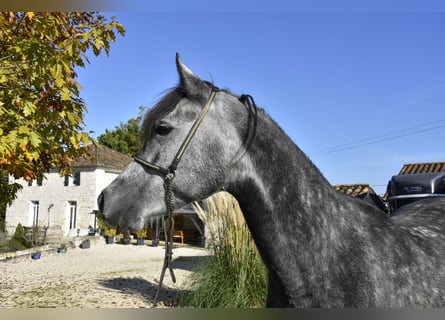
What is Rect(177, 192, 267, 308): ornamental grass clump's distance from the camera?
4816 millimetres

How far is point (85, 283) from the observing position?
9148mm

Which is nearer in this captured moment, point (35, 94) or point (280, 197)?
point (280, 197)

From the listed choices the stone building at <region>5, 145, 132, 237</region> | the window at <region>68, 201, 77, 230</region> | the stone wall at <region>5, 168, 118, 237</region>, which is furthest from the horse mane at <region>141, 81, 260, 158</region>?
the window at <region>68, 201, 77, 230</region>

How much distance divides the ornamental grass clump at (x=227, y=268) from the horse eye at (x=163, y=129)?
11.6ft

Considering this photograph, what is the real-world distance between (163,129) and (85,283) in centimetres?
878

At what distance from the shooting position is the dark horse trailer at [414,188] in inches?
203

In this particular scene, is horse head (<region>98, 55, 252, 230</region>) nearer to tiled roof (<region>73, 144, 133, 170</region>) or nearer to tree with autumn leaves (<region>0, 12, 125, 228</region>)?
tree with autumn leaves (<region>0, 12, 125, 228</region>)

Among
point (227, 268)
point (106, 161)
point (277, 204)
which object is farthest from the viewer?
point (106, 161)

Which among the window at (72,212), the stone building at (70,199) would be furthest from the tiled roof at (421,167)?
the window at (72,212)

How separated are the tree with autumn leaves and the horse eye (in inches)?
63.7

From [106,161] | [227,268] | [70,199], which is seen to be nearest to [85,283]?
[227,268]

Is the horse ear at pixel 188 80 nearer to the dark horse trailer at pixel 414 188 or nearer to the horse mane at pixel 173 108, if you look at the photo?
the horse mane at pixel 173 108

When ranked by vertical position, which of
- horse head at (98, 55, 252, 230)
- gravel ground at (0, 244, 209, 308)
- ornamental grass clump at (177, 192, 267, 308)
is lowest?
gravel ground at (0, 244, 209, 308)

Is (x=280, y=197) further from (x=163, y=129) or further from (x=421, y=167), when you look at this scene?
(x=421, y=167)
